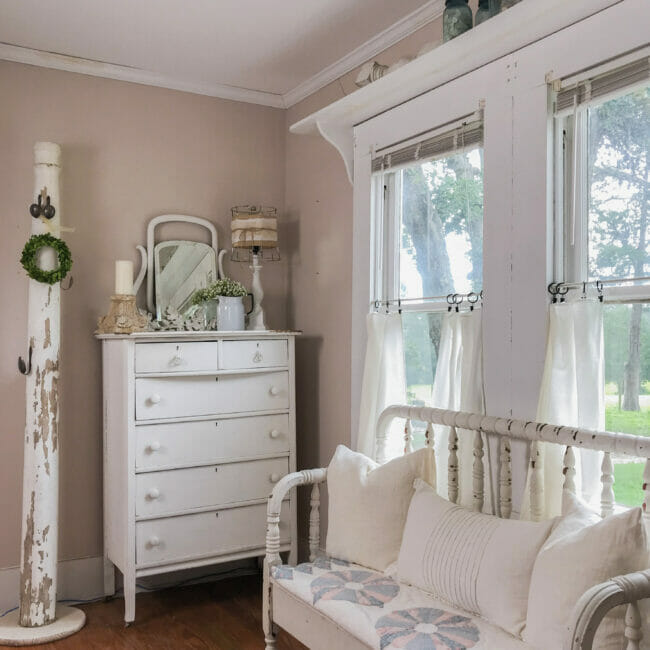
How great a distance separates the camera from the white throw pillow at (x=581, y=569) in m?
1.62

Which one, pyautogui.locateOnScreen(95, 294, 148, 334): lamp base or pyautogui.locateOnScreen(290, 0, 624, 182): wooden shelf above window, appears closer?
pyautogui.locateOnScreen(290, 0, 624, 182): wooden shelf above window

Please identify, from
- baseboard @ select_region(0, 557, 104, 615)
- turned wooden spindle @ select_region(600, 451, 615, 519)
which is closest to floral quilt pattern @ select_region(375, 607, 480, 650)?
turned wooden spindle @ select_region(600, 451, 615, 519)

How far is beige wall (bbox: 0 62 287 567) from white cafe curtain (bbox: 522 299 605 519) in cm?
201

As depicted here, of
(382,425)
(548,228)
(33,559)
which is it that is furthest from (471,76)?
(33,559)

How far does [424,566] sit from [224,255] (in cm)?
206

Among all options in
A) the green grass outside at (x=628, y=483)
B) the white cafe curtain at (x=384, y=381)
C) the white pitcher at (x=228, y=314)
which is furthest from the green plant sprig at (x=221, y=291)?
the green grass outside at (x=628, y=483)

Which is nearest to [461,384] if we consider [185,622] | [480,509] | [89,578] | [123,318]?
[480,509]

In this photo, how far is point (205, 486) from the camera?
10.3 ft

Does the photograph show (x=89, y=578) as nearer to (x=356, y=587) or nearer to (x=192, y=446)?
(x=192, y=446)

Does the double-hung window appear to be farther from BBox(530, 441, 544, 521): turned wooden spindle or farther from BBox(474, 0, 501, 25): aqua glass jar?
BBox(530, 441, 544, 521): turned wooden spindle

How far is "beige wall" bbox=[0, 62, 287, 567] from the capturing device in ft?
10.5

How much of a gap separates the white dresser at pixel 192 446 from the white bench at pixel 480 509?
72 centimetres

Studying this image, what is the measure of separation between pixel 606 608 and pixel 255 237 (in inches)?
95.2

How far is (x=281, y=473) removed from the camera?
11.0 feet
